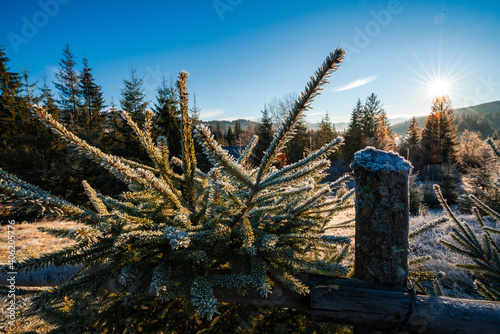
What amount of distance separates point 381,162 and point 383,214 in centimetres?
29

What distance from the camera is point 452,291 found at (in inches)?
133

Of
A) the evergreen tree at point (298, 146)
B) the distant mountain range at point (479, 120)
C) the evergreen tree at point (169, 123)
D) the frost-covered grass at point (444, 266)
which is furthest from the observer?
the distant mountain range at point (479, 120)

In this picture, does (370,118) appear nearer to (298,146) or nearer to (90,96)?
(298,146)

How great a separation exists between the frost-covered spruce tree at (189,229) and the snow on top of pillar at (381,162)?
0.26m

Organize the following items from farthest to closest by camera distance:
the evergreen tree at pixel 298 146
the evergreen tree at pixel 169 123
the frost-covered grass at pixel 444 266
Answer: the evergreen tree at pixel 298 146, the evergreen tree at pixel 169 123, the frost-covered grass at pixel 444 266

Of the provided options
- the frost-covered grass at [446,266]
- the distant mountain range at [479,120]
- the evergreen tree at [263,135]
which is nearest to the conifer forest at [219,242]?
the frost-covered grass at [446,266]

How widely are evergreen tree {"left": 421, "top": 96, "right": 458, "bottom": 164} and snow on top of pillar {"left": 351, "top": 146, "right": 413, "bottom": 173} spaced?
28126mm

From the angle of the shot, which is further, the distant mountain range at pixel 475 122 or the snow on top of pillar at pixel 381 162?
the distant mountain range at pixel 475 122

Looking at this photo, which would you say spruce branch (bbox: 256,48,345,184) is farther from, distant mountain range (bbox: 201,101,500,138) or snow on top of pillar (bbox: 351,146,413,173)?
distant mountain range (bbox: 201,101,500,138)

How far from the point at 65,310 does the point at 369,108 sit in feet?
109

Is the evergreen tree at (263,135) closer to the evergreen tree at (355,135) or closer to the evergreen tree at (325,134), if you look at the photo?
the evergreen tree at (325,134)

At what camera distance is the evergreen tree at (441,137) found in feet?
73.9

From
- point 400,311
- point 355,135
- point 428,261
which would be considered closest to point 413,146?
point 355,135

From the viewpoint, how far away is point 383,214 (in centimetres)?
119
